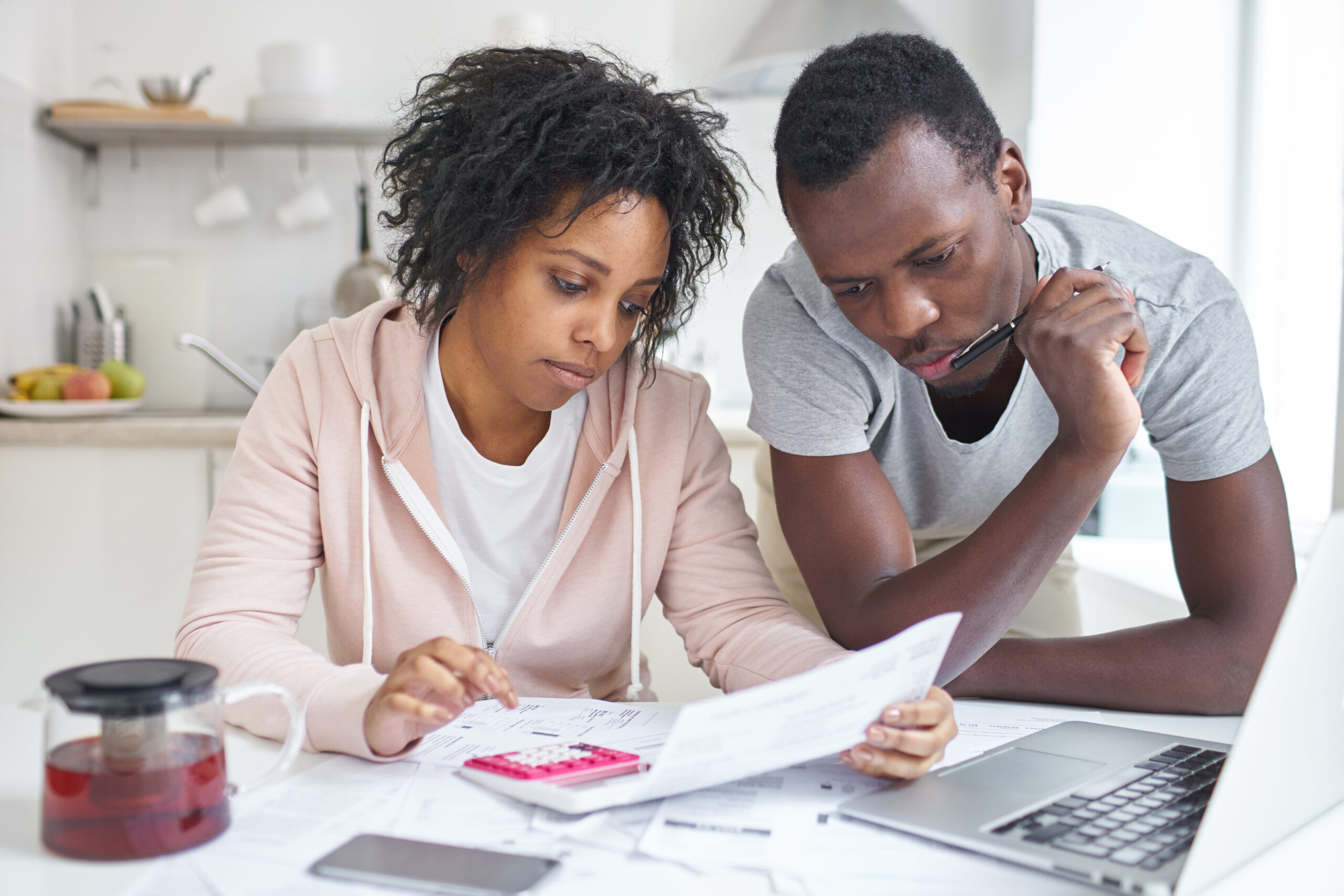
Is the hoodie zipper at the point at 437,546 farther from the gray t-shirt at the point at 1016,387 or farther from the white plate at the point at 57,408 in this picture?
the white plate at the point at 57,408

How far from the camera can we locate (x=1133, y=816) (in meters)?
0.67

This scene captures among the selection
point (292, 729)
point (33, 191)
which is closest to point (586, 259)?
point (292, 729)

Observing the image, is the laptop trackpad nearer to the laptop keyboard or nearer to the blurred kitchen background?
the laptop keyboard

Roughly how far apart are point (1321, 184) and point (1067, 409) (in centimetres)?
162

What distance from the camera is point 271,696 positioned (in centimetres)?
87

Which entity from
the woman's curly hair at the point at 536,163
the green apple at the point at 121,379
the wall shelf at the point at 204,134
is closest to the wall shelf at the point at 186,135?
the wall shelf at the point at 204,134

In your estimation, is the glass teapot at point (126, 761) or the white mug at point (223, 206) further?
the white mug at point (223, 206)

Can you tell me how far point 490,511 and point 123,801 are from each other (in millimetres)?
604

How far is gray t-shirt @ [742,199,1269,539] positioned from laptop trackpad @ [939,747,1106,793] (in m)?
0.42

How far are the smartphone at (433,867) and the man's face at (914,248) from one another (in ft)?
2.13

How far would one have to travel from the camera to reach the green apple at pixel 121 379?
2564 mm

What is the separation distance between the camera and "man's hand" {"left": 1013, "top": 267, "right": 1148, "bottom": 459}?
0.96 meters

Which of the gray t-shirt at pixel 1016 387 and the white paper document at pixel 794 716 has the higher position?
the gray t-shirt at pixel 1016 387

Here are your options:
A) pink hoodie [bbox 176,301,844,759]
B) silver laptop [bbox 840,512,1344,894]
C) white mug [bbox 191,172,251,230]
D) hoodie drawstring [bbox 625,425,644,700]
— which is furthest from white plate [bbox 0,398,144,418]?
silver laptop [bbox 840,512,1344,894]
